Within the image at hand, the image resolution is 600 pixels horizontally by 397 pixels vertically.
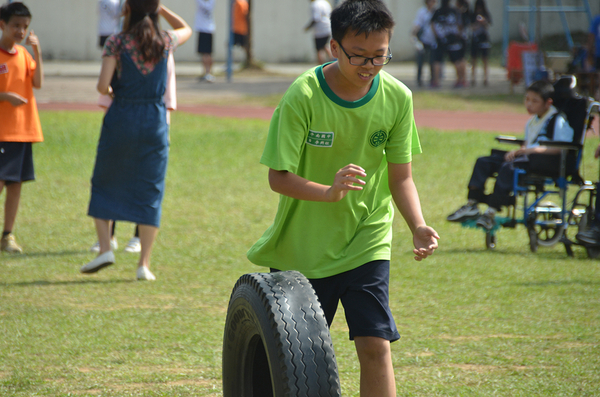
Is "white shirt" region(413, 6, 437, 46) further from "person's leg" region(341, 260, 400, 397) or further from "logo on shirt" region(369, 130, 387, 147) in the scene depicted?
"person's leg" region(341, 260, 400, 397)

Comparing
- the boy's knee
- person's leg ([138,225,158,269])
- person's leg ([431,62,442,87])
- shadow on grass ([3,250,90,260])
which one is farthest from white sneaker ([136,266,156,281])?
person's leg ([431,62,442,87])

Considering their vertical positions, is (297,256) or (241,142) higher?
(297,256)

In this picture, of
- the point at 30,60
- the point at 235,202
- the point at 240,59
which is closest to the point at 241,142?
the point at 235,202

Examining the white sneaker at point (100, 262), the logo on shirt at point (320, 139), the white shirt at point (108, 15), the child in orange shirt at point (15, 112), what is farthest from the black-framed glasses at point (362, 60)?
the white shirt at point (108, 15)

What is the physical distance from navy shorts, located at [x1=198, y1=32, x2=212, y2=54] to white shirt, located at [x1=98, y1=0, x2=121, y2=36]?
345cm

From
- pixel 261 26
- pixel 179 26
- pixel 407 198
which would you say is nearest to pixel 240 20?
pixel 261 26

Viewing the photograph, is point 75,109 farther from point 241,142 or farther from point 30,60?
point 30,60

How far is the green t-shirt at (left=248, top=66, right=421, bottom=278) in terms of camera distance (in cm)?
285

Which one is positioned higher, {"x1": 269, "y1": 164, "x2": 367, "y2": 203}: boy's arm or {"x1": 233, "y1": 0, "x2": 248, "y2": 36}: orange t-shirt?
{"x1": 233, "y1": 0, "x2": 248, "y2": 36}: orange t-shirt

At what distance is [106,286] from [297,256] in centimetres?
308

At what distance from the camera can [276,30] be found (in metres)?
29.0

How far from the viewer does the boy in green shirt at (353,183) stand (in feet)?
9.19

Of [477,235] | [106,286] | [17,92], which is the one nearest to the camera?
[106,286]

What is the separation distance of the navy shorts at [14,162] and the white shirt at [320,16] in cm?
1245
